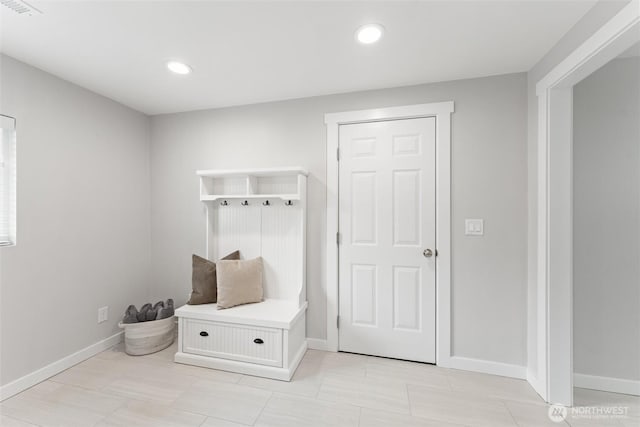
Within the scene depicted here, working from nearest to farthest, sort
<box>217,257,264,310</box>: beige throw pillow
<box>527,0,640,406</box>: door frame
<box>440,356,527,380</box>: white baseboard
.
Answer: <box>527,0,640,406</box>: door frame → <box>440,356,527,380</box>: white baseboard → <box>217,257,264,310</box>: beige throw pillow

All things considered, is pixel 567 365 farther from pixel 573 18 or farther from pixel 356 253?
pixel 573 18

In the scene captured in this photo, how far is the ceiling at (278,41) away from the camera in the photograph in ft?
4.66

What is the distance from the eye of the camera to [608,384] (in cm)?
190

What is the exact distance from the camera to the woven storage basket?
233cm

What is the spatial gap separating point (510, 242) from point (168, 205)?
3224 millimetres

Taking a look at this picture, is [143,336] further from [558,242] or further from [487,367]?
[558,242]

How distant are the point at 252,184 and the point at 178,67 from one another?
1049mm

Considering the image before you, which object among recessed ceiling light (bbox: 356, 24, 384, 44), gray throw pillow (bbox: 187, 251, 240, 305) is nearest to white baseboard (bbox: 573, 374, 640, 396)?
recessed ceiling light (bbox: 356, 24, 384, 44)

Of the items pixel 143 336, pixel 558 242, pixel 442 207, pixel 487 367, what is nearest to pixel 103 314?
pixel 143 336

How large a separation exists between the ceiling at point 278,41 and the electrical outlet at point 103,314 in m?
1.98

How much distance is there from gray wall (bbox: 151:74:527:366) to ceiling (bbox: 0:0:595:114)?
0.55ft

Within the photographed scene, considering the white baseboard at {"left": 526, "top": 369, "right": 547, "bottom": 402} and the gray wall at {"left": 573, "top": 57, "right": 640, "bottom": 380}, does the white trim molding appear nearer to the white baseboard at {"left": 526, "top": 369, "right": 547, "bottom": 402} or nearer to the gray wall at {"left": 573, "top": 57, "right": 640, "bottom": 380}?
the white baseboard at {"left": 526, "top": 369, "right": 547, "bottom": 402}

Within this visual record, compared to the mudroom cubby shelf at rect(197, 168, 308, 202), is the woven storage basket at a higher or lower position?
lower

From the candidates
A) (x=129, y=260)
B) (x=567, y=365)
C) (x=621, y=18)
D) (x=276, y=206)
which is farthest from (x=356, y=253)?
(x=129, y=260)
